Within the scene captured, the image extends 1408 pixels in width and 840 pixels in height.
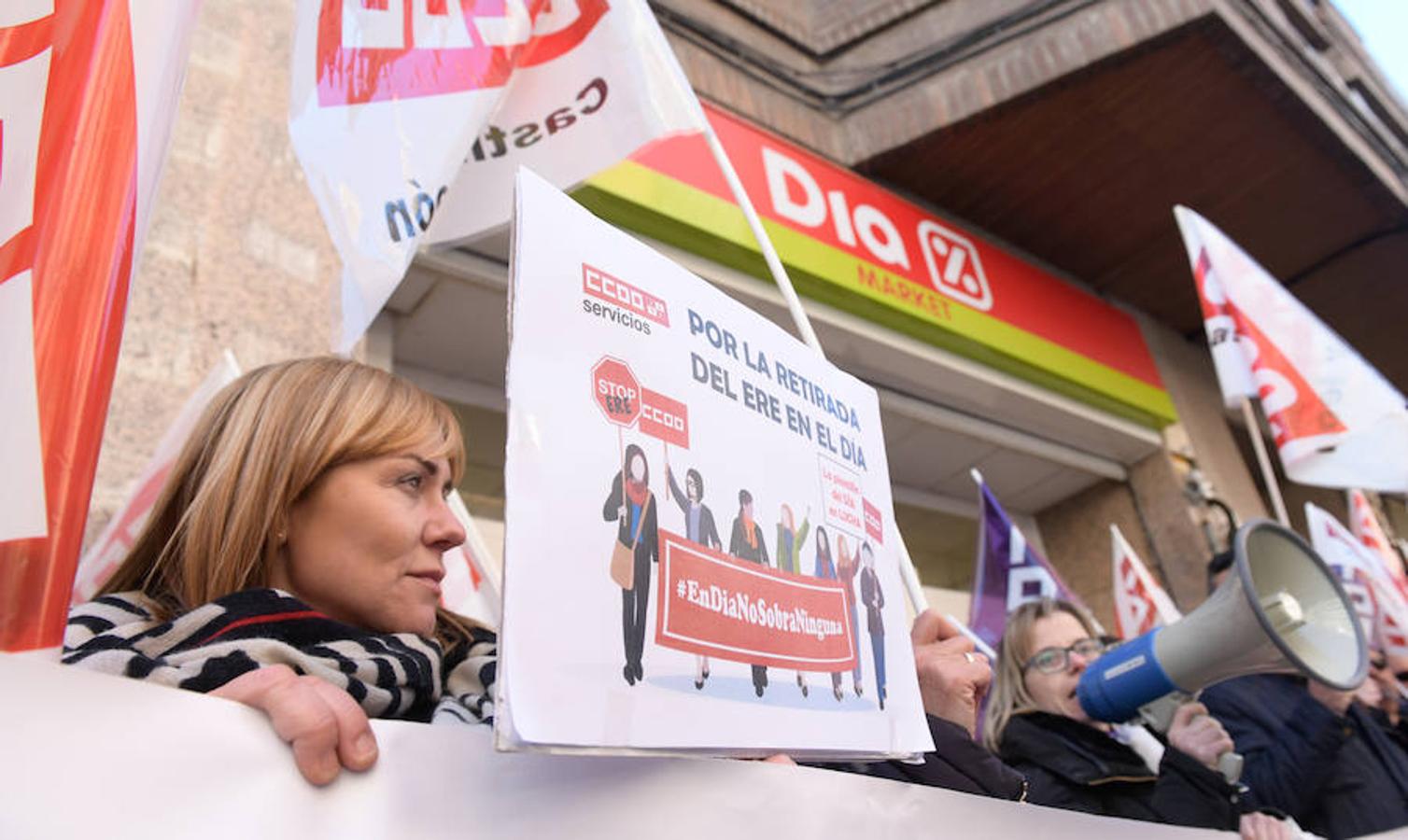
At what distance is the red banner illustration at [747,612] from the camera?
909mm

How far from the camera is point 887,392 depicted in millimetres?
5359

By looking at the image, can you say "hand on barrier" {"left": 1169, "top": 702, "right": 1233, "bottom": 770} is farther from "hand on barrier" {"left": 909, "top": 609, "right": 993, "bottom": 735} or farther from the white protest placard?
the white protest placard

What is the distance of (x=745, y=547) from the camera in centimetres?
102

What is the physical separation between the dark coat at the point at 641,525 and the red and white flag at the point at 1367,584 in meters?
2.63

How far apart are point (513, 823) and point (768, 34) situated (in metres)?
5.30

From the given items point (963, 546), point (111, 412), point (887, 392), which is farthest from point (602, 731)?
point (963, 546)

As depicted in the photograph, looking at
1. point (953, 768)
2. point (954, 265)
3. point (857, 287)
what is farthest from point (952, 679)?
point (954, 265)

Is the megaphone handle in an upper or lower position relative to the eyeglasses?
lower

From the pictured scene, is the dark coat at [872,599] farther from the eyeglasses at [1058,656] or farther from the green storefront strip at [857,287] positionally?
the green storefront strip at [857,287]

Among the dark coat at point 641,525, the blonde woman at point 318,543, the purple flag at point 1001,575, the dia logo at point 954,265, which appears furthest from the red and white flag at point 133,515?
the dia logo at point 954,265

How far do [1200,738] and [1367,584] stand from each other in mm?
1978

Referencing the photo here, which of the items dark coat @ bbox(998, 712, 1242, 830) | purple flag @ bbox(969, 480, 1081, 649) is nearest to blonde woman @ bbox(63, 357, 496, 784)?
dark coat @ bbox(998, 712, 1242, 830)

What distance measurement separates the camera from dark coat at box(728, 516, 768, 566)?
100 centimetres

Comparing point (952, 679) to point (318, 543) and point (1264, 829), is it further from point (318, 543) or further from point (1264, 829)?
point (318, 543)
